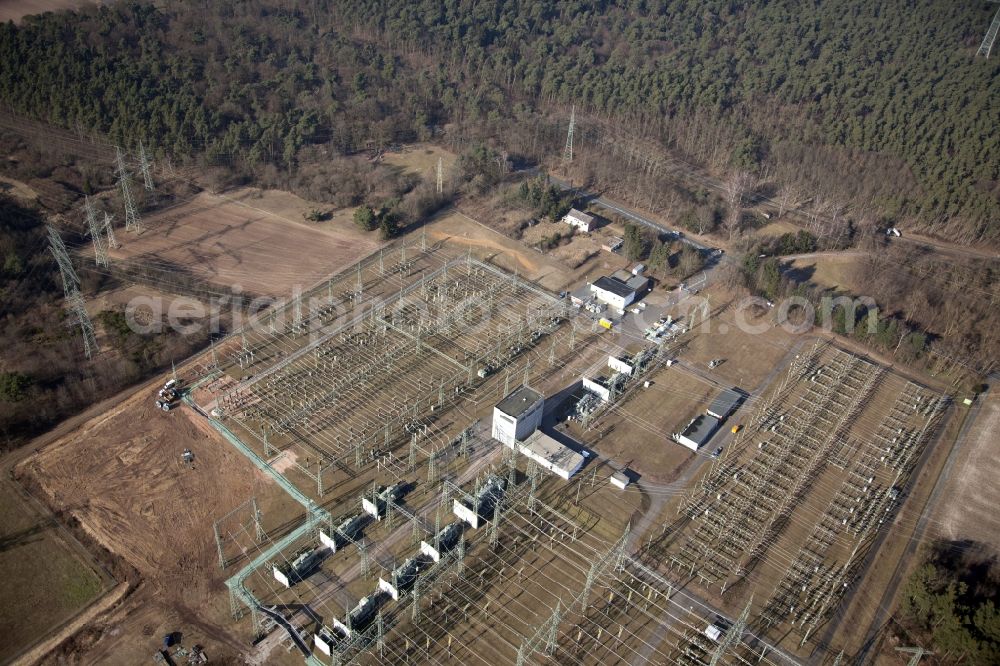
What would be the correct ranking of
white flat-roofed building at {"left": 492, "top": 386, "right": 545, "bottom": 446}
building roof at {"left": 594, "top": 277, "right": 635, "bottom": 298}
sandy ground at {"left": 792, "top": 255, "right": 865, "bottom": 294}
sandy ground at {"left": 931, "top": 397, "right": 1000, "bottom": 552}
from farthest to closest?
sandy ground at {"left": 792, "top": 255, "right": 865, "bottom": 294}, building roof at {"left": 594, "top": 277, "right": 635, "bottom": 298}, white flat-roofed building at {"left": 492, "top": 386, "right": 545, "bottom": 446}, sandy ground at {"left": 931, "top": 397, "right": 1000, "bottom": 552}

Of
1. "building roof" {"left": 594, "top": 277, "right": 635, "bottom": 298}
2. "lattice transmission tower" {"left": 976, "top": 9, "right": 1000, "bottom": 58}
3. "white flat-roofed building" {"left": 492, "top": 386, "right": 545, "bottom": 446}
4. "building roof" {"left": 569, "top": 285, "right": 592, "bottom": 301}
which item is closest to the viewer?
"white flat-roofed building" {"left": 492, "top": 386, "right": 545, "bottom": 446}

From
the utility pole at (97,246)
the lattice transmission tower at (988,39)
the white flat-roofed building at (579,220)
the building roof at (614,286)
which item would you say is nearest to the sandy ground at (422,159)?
the white flat-roofed building at (579,220)

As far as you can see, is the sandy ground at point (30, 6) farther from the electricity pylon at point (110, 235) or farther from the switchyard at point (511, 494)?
the switchyard at point (511, 494)

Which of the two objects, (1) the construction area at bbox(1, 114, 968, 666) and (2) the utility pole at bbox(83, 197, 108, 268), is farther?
(2) the utility pole at bbox(83, 197, 108, 268)

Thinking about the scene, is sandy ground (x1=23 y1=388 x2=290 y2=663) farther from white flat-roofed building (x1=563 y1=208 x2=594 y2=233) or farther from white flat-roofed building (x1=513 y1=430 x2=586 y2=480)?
white flat-roofed building (x1=563 y1=208 x2=594 y2=233)

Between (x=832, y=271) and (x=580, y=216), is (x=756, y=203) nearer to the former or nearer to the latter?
(x=832, y=271)

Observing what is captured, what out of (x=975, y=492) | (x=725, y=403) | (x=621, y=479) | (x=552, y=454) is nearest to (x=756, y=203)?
(x=725, y=403)

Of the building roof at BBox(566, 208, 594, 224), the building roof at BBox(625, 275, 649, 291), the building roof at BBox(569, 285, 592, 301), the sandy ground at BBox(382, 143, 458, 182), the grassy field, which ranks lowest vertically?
the grassy field

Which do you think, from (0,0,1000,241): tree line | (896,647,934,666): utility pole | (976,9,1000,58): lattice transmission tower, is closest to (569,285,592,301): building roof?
(0,0,1000,241): tree line
